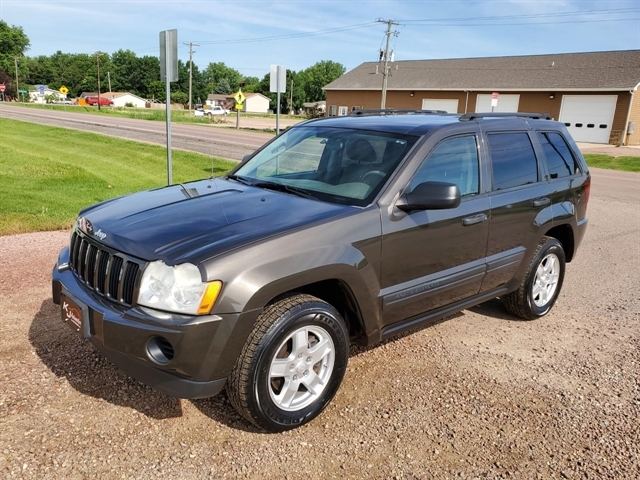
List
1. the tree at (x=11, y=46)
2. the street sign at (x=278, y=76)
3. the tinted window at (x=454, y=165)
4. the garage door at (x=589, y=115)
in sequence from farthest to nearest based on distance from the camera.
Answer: the tree at (x=11, y=46) < the garage door at (x=589, y=115) < the street sign at (x=278, y=76) < the tinted window at (x=454, y=165)

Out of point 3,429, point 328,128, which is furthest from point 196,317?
point 328,128

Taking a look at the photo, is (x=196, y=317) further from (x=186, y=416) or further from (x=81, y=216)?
(x=81, y=216)

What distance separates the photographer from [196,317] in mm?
2773

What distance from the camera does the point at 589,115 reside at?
38.0 m

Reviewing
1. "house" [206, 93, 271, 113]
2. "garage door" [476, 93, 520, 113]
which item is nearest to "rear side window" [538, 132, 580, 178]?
"garage door" [476, 93, 520, 113]

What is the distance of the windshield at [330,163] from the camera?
147 inches

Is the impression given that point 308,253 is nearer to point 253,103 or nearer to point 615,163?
point 615,163

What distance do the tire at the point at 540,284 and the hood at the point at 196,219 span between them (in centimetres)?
229

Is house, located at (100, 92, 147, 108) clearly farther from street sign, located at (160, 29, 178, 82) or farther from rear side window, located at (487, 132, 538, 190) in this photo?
rear side window, located at (487, 132, 538, 190)

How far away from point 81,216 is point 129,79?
489 ft

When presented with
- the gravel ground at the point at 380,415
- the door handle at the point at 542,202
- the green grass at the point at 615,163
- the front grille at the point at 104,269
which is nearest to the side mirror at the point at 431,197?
the gravel ground at the point at 380,415

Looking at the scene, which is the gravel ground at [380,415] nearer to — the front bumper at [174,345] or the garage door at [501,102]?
the front bumper at [174,345]

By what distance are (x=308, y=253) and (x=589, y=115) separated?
4046cm

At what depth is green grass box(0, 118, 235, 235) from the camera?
801 cm
